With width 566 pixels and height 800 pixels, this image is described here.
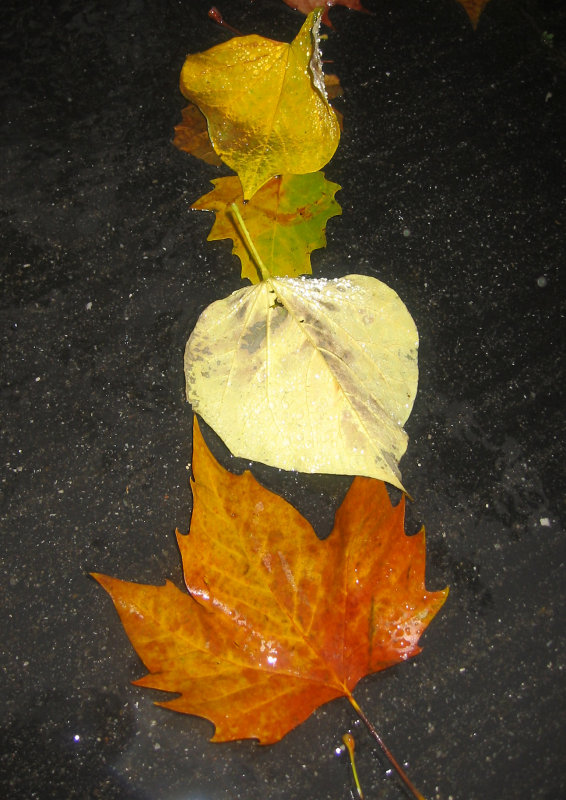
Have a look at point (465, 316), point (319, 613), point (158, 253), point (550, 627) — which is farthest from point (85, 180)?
point (550, 627)

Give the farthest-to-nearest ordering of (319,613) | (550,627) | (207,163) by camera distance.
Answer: (207,163) → (550,627) → (319,613)

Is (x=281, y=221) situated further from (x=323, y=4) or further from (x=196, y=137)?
(x=323, y=4)

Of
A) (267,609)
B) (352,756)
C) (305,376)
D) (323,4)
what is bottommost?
(352,756)

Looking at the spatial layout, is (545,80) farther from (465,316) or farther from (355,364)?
(355,364)

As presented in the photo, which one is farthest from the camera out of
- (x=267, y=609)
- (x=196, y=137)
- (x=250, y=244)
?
(x=196, y=137)

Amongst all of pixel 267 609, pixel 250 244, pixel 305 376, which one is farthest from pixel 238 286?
pixel 267 609

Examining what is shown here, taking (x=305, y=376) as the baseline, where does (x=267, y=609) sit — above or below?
below
